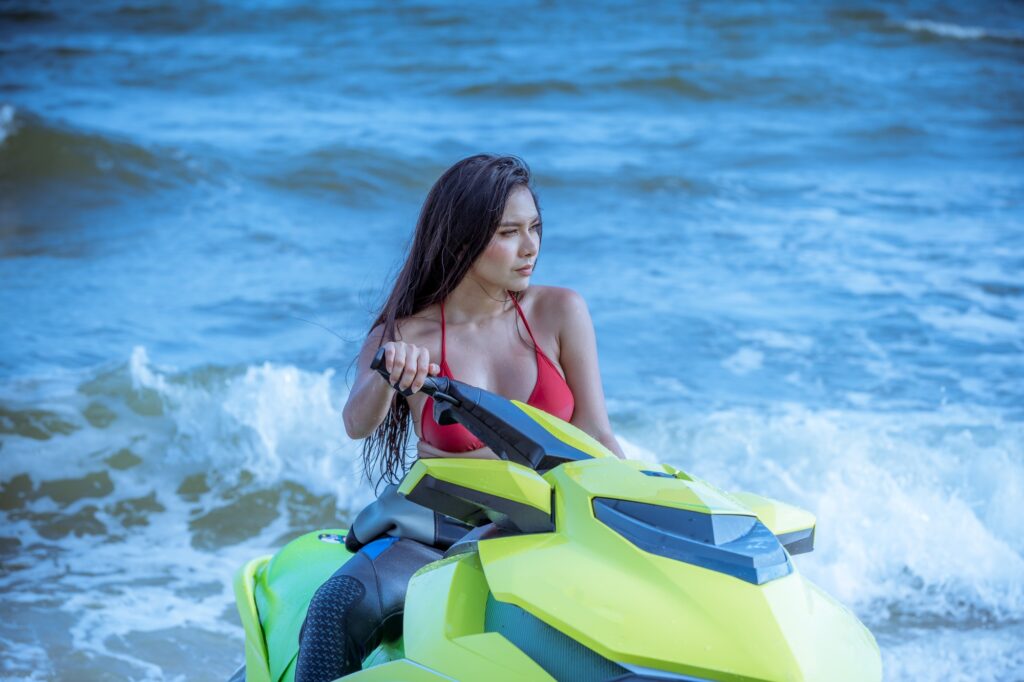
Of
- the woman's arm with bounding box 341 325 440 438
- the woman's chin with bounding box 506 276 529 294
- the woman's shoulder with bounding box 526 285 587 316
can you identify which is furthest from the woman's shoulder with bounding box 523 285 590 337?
the woman's arm with bounding box 341 325 440 438

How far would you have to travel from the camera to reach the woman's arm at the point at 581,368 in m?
2.62

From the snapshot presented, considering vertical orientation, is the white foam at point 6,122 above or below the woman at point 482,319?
below

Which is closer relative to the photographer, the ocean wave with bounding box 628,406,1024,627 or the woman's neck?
the woman's neck

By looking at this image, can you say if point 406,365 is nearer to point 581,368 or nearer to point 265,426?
point 581,368

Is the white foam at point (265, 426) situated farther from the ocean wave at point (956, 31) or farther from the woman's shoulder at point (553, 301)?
the ocean wave at point (956, 31)

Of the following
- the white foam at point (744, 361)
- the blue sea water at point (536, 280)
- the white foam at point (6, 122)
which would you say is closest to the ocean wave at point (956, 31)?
the blue sea water at point (536, 280)

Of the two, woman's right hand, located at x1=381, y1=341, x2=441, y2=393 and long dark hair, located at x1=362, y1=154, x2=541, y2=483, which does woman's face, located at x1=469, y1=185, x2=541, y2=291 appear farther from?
woman's right hand, located at x1=381, y1=341, x2=441, y2=393

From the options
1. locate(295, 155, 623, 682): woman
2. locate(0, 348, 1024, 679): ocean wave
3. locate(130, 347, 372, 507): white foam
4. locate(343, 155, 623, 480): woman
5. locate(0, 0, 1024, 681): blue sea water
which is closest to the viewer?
locate(295, 155, 623, 682): woman

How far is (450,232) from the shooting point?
2.51m

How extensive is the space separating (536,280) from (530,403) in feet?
18.9

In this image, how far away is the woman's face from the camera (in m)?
2.48

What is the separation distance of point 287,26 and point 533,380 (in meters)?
15.8

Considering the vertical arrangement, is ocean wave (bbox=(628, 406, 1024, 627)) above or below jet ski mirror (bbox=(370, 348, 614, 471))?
below

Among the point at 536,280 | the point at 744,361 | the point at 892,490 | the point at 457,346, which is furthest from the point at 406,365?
the point at 536,280
